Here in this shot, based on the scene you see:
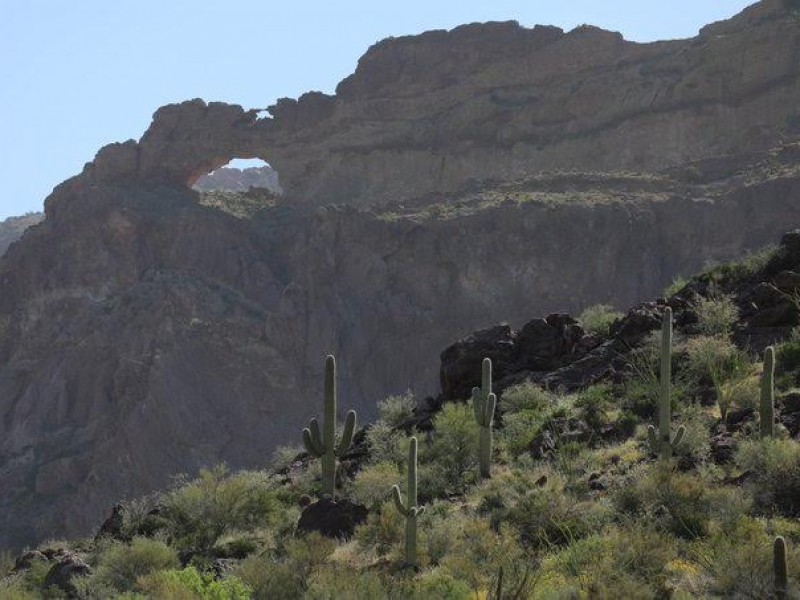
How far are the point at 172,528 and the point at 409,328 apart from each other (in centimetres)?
3401

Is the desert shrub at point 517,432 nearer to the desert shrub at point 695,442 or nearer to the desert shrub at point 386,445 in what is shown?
the desert shrub at point 386,445

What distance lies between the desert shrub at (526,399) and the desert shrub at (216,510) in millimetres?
5238

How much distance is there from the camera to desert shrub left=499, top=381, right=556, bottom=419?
87.2ft

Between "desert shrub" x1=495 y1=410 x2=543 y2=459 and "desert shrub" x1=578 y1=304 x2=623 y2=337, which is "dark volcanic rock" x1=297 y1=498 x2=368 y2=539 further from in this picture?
"desert shrub" x1=578 y1=304 x2=623 y2=337

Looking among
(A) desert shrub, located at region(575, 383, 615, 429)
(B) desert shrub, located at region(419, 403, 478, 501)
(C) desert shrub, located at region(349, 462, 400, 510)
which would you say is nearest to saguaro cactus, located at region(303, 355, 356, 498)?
(C) desert shrub, located at region(349, 462, 400, 510)

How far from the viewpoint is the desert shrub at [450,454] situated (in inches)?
901

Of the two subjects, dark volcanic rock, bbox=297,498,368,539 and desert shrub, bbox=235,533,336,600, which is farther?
dark volcanic rock, bbox=297,498,368,539

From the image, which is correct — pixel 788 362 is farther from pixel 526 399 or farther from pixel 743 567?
pixel 743 567

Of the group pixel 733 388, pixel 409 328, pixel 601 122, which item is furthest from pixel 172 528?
pixel 601 122

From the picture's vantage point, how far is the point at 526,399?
26797 mm

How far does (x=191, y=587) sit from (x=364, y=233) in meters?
45.6

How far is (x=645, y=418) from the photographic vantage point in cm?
2372

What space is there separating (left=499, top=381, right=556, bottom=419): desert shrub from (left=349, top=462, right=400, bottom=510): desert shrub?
151 inches

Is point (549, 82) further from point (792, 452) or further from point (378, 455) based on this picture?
point (792, 452)
